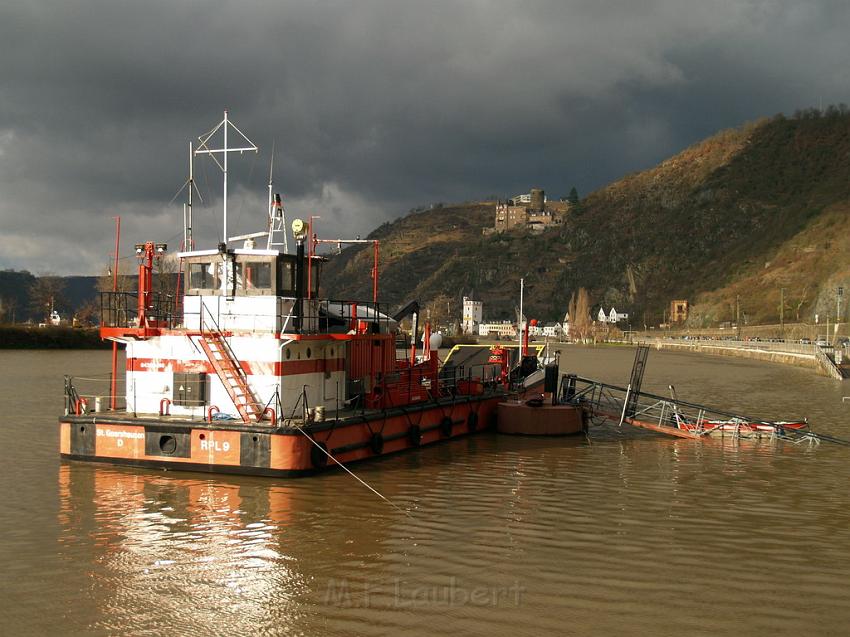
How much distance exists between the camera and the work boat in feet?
52.5

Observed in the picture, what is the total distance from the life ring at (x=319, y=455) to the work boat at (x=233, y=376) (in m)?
0.03

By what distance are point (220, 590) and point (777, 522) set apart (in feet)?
33.6

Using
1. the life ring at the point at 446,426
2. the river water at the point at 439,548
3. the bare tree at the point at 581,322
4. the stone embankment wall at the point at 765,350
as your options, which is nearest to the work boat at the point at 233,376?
the river water at the point at 439,548

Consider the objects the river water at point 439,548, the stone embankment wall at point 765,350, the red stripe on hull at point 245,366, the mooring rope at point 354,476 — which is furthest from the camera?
the stone embankment wall at point 765,350

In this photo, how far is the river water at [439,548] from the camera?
9242mm

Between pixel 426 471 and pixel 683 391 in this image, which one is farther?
pixel 683 391

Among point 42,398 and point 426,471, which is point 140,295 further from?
point 42,398

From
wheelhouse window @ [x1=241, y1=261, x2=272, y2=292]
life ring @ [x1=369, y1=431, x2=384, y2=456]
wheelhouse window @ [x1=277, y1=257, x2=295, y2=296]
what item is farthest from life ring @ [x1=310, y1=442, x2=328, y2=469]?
wheelhouse window @ [x1=241, y1=261, x2=272, y2=292]

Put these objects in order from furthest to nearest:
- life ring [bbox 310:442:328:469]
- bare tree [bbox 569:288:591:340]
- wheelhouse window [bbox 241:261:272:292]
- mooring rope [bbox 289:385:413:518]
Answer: bare tree [bbox 569:288:591:340], wheelhouse window [bbox 241:261:272:292], life ring [bbox 310:442:328:469], mooring rope [bbox 289:385:413:518]

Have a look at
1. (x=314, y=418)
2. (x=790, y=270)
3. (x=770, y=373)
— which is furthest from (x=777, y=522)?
(x=790, y=270)

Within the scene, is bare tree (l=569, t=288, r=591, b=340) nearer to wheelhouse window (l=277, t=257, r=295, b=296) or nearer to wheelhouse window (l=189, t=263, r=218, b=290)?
wheelhouse window (l=277, t=257, r=295, b=296)

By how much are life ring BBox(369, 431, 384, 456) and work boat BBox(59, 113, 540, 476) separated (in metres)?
0.03

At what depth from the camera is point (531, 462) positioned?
19750 mm

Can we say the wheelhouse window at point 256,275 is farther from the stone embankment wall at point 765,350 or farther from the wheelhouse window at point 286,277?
the stone embankment wall at point 765,350
